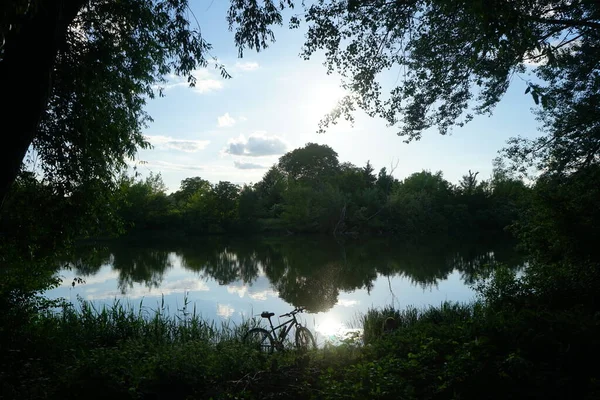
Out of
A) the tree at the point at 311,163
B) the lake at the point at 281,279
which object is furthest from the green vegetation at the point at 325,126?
the tree at the point at 311,163

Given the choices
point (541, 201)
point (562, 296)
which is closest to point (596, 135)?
point (541, 201)

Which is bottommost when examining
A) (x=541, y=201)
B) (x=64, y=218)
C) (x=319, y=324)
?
(x=319, y=324)

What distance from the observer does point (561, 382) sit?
10.9 feet

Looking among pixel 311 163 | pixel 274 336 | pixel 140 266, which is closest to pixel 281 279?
pixel 140 266

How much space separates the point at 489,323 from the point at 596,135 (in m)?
6.59

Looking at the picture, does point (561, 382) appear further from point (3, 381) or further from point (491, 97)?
point (491, 97)

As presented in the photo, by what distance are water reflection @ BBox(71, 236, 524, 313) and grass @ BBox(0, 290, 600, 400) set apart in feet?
15.3

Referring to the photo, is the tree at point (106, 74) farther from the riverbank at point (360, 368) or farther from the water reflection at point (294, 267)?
the water reflection at point (294, 267)

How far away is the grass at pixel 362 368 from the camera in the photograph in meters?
3.40

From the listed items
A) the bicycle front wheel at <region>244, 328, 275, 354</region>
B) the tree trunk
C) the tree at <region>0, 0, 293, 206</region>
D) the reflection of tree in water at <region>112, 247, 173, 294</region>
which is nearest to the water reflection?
the reflection of tree in water at <region>112, 247, 173, 294</region>

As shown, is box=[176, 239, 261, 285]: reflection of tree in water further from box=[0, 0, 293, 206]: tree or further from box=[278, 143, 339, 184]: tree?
box=[278, 143, 339, 184]: tree

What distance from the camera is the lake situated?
1280cm

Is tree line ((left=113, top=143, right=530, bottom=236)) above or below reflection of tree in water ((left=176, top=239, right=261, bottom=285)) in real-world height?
above

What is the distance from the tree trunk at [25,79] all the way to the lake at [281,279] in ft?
16.7
